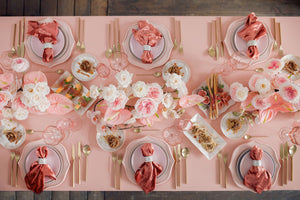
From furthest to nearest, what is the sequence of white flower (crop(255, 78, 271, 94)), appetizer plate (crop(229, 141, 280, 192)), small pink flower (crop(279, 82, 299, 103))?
1. appetizer plate (crop(229, 141, 280, 192))
2. white flower (crop(255, 78, 271, 94))
3. small pink flower (crop(279, 82, 299, 103))

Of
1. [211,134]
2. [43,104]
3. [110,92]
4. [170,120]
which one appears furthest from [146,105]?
[43,104]

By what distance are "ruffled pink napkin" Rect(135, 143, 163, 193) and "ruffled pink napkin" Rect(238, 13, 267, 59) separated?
96 cm

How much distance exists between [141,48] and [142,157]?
30.4 inches

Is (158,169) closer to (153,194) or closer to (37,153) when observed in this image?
(37,153)

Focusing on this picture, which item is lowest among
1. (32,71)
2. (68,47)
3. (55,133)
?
(55,133)

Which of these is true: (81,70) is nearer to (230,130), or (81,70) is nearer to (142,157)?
(142,157)

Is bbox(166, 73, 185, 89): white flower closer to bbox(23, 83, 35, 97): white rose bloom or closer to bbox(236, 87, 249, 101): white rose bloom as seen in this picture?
bbox(236, 87, 249, 101): white rose bloom

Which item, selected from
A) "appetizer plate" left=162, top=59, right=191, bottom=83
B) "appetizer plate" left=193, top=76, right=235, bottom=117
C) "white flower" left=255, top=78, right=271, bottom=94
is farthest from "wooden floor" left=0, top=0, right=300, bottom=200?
"white flower" left=255, top=78, right=271, bottom=94

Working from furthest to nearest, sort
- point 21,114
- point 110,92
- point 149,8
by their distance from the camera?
1. point 149,8
2. point 21,114
3. point 110,92

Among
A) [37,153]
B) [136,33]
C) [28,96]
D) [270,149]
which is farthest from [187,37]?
[37,153]

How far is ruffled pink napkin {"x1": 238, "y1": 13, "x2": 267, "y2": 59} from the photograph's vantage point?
1.67 m

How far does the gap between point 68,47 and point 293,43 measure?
5.34 feet

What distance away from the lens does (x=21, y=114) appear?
1.62 m

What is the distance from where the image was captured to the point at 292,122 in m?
1.66
